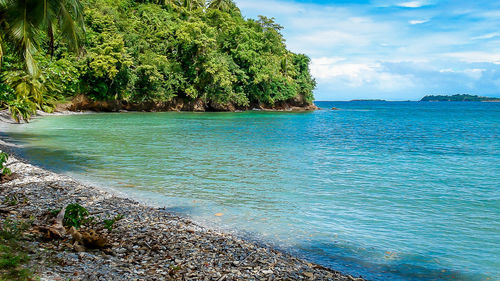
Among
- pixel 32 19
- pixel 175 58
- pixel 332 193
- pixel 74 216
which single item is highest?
pixel 175 58

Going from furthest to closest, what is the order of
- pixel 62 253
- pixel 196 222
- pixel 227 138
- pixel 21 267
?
pixel 227 138 → pixel 196 222 → pixel 62 253 → pixel 21 267

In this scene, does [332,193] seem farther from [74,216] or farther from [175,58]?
[175,58]

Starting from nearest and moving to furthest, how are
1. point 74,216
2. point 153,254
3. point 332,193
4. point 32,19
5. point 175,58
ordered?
point 153,254 < point 74,216 < point 32,19 < point 332,193 < point 175,58

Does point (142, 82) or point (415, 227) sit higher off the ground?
point (142, 82)

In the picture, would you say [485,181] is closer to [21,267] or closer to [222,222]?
[222,222]

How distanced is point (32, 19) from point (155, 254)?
8.27 metres

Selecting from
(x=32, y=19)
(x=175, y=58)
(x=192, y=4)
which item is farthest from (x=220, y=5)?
(x=32, y=19)

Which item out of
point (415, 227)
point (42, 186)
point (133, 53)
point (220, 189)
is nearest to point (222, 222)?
point (220, 189)

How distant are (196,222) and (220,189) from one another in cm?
327

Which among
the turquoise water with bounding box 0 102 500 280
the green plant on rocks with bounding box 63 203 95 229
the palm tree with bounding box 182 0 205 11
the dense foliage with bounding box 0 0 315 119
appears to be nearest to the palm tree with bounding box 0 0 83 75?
the turquoise water with bounding box 0 102 500 280

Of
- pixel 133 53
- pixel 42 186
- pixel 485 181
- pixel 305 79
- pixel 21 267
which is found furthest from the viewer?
pixel 305 79

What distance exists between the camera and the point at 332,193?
1133cm

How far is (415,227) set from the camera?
8.34 metres

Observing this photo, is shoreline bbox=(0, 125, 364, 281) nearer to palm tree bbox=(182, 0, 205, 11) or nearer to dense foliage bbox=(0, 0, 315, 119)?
dense foliage bbox=(0, 0, 315, 119)
